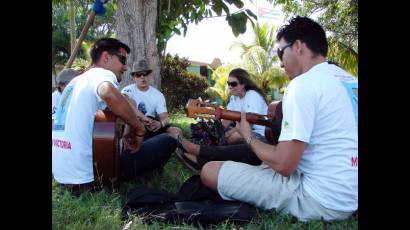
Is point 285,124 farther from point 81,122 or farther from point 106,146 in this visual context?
point 81,122

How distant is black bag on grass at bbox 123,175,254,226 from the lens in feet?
9.12

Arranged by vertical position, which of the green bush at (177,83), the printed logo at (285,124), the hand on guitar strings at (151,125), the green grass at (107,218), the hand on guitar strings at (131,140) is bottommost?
the green grass at (107,218)

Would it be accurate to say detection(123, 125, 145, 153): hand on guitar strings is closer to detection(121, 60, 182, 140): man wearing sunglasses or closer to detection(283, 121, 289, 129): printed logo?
detection(283, 121, 289, 129): printed logo

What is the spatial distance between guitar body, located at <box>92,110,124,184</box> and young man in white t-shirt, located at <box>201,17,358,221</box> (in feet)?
2.72

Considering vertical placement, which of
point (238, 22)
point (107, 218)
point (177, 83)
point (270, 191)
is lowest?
point (107, 218)

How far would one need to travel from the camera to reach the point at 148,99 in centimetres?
573

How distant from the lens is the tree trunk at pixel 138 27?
5461 mm

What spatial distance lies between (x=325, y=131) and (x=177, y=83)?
13095 millimetres

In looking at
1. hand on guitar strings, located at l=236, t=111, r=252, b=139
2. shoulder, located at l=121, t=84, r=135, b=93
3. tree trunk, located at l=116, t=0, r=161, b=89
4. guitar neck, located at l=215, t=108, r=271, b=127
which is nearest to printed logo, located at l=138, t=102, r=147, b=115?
shoulder, located at l=121, t=84, r=135, b=93

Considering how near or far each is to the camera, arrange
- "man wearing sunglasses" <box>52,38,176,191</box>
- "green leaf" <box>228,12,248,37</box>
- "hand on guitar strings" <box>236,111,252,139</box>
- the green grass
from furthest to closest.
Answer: "green leaf" <box>228,12,248,37</box>
"man wearing sunglasses" <box>52,38,176,191</box>
"hand on guitar strings" <box>236,111,252,139</box>
the green grass

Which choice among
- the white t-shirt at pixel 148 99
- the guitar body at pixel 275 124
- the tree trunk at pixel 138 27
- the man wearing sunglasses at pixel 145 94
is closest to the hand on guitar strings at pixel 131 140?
the guitar body at pixel 275 124

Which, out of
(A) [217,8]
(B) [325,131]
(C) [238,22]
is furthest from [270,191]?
(A) [217,8]

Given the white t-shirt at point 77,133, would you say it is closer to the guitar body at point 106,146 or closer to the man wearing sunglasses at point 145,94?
the guitar body at point 106,146
